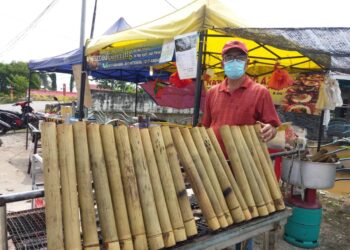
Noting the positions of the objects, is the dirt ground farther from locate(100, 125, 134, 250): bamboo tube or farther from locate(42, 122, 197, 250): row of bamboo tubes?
locate(100, 125, 134, 250): bamboo tube

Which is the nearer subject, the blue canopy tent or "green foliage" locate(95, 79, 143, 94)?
Result: the blue canopy tent

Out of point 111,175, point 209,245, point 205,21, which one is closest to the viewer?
point 111,175

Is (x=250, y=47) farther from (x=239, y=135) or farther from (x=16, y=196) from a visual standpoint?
(x=16, y=196)

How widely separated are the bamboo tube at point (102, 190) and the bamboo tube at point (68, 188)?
81 mm

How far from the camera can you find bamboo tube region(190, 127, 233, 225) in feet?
5.10

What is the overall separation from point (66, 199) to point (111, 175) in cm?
20

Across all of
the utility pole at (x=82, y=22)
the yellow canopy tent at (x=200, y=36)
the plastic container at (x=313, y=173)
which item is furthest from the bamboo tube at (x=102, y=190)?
the utility pole at (x=82, y=22)

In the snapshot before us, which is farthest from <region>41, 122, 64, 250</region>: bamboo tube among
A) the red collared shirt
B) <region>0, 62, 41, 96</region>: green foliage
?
<region>0, 62, 41, 96</region>: green foliage

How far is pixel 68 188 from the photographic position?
1196 mm

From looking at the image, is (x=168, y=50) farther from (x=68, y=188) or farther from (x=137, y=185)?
(x=68, y=188)

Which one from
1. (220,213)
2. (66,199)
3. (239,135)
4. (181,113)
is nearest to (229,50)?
(239,135)

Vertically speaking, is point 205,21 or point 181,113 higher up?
point 205,21

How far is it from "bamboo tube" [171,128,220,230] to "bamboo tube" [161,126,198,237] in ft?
0.12

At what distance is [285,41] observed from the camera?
299 centimetres
